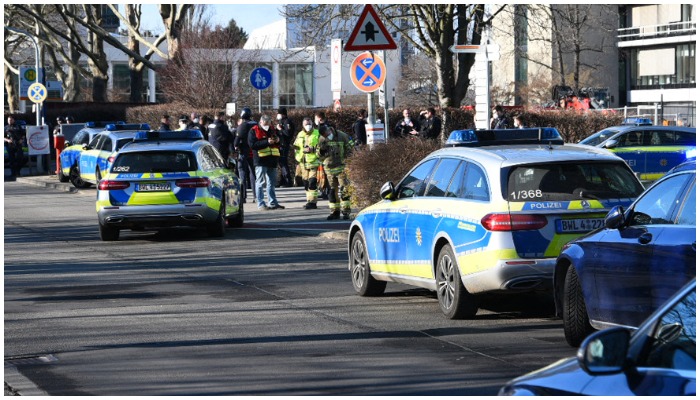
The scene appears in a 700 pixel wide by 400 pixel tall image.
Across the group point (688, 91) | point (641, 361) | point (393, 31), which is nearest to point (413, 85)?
point (688, 91)

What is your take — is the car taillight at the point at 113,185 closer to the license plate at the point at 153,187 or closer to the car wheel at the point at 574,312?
the license plate at the point at 153,187

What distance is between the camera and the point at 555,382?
4.56 m

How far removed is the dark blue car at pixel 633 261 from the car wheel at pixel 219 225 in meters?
10.6

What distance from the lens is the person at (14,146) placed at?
4203 centimetres

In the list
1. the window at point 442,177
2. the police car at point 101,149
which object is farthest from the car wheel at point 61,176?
the window at point 442,177

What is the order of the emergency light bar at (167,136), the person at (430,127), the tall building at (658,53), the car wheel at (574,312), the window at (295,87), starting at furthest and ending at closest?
the window at (295,87), the tall building at (658,53), the person at (430,127), the emergency light bar at (167,136), the car wheel at (574,312)

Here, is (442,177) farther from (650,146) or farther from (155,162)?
(650,146)

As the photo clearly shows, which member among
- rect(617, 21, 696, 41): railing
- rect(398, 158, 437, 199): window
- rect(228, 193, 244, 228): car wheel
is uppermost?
rect(617, 21, 696, 41): railing

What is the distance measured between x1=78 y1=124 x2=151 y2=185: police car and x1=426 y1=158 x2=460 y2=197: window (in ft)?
65.7

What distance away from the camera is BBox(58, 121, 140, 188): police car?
114 feet

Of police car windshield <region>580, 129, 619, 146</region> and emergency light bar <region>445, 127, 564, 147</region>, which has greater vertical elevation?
emergency light bar <region>445, 127, 564, 147</region>

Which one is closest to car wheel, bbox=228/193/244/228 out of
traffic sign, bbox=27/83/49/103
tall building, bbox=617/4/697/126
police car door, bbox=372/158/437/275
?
police car door, bbox=372/158/437/275

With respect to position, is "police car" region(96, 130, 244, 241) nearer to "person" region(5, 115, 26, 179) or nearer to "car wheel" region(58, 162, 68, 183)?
"car wheel" region(58, 162, 68, 183)

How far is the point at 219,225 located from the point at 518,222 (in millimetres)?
9796
